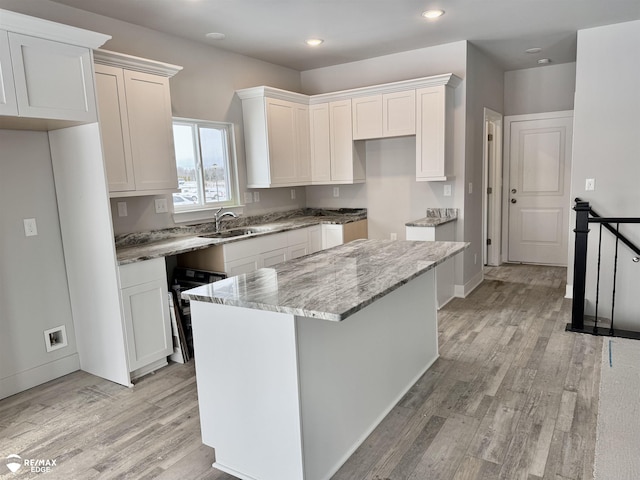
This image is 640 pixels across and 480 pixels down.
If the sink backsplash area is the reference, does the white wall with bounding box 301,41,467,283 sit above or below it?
above

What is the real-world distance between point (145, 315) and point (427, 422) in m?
1.99

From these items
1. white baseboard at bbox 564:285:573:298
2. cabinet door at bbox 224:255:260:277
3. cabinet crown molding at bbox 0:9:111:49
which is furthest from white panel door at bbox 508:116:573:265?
cabinet crown molding at bbox 0:9:111:49

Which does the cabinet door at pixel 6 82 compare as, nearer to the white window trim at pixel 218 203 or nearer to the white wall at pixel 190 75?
the white wall at pixel 190 75

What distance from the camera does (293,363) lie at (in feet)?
5.86

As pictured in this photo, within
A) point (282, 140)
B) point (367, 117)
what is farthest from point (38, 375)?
point (367, 117)

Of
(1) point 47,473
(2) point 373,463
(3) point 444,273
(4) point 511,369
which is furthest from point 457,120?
(1) point 47,473

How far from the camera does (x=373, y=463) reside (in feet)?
7.04

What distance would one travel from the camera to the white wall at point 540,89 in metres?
5.65

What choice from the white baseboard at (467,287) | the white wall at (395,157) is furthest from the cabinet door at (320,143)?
the white baseboard at (467,287)

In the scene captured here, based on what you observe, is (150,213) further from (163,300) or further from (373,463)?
(373,463)

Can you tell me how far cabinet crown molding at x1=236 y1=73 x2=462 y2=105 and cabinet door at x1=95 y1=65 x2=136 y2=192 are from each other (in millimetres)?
1568

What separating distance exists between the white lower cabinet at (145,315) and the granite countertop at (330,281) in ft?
3.58

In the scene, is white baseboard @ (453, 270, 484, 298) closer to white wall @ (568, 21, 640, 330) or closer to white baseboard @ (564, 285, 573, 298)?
white baseboard @ (564, 285, 573, 298)

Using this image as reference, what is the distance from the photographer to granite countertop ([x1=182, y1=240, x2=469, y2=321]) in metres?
1.76
